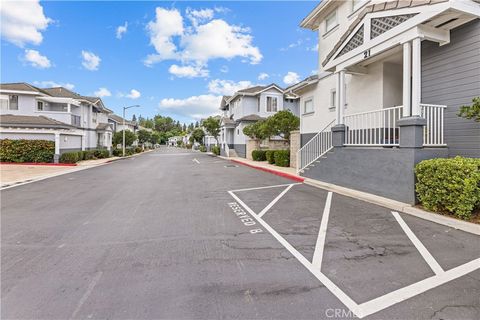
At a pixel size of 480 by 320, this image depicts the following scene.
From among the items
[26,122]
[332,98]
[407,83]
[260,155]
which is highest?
[332,98]

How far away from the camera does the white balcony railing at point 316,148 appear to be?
36.1 feet

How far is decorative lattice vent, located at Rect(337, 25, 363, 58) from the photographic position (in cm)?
896

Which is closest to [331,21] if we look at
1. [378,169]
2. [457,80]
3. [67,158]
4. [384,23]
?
[384,23]

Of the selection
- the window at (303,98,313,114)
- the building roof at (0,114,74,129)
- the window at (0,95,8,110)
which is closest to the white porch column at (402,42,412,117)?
the window at (303,98,313,114)

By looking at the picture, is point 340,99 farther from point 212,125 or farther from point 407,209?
point 212,125

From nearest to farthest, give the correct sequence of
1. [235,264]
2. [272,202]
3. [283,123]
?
[235,264]
[272,202]
[283,123]

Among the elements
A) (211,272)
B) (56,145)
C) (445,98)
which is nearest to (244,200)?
(211,272)

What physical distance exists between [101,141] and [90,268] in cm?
3733

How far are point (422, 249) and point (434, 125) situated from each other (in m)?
4.96

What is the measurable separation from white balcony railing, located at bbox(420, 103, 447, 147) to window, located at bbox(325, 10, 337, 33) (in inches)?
293

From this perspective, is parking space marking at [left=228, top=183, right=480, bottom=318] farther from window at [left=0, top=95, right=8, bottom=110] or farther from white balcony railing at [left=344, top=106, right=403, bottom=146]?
window at [left=0, top=95, right=8, bottom=110]

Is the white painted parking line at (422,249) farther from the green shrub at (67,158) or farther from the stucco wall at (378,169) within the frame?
the green shrub at (67,158)

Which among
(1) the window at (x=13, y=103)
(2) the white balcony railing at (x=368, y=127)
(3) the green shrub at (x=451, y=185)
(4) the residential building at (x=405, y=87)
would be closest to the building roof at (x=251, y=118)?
Answer: (4) the residential building at (x=405, y=87)

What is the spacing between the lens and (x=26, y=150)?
19.7 m
